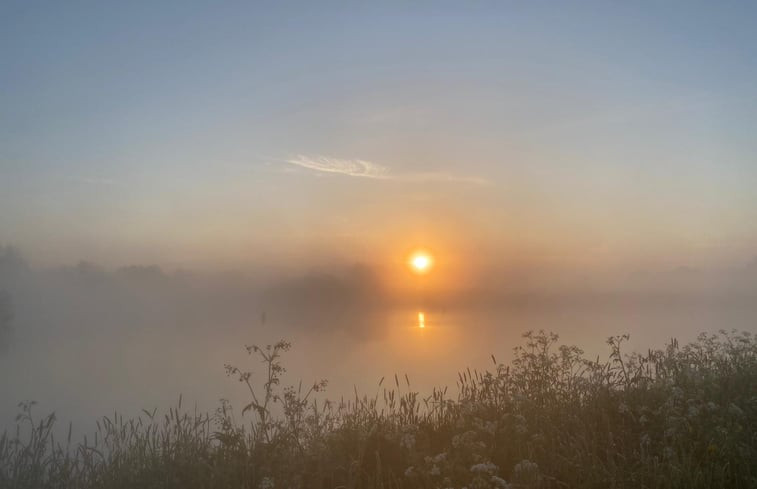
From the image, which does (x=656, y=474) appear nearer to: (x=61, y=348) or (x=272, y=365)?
(x=272, y=365)

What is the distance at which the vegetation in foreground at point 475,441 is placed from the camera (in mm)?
→ 5371

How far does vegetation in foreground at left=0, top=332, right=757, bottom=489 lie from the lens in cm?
537

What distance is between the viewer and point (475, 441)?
6074 millimetres

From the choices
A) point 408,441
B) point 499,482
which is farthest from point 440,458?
point 499,482

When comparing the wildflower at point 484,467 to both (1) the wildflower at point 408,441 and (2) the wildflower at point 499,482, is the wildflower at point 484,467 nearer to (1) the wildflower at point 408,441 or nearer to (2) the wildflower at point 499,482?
(2) the wildflower at point 499,482

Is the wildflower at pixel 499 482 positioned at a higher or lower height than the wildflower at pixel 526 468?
lower

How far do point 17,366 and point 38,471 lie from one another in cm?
10554

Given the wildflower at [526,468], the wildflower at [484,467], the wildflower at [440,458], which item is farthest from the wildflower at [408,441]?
the wildflower at [526,468]

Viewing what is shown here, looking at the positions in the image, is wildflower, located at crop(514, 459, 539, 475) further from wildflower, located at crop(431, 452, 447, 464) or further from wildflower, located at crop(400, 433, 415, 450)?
wildflower, located at crop(400, 433, 415, 450)

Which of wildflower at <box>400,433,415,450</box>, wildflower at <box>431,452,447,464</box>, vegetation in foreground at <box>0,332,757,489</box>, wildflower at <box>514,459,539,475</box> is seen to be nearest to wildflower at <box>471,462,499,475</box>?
vegetation in foreground at <box>0,332,757,489</box>

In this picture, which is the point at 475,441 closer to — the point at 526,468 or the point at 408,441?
the point at 408,441

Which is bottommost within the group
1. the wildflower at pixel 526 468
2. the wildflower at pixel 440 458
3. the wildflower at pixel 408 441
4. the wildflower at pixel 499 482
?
the wildflower at pixel 499 482

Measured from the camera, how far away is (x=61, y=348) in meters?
135

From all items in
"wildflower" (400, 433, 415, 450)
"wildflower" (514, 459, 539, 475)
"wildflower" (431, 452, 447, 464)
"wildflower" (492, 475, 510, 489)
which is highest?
"wildflower" (400, 433, 415, 450)
